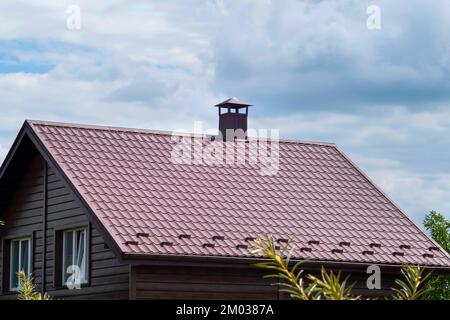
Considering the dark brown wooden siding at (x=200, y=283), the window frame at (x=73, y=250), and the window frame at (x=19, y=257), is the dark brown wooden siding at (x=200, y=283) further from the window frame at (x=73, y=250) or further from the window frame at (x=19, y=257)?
the window frame at (x=19, y=257)

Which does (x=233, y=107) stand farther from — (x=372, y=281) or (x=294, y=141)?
(x=372, y=281)

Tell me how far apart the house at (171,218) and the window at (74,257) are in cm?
4

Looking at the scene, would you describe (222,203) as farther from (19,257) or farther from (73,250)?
(19,257)

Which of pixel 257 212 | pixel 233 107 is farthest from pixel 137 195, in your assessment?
pixel 233 107

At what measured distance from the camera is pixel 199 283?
18.0 meters

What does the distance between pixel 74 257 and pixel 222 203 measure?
11.1ft

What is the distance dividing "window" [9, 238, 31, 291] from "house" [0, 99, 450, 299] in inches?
1.2

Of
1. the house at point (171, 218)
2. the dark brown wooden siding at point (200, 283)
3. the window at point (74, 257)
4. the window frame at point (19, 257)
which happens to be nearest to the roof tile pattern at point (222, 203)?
the house at point (171, 218)

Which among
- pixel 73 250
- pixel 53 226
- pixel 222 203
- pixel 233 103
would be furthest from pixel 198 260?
pixel 233 103
